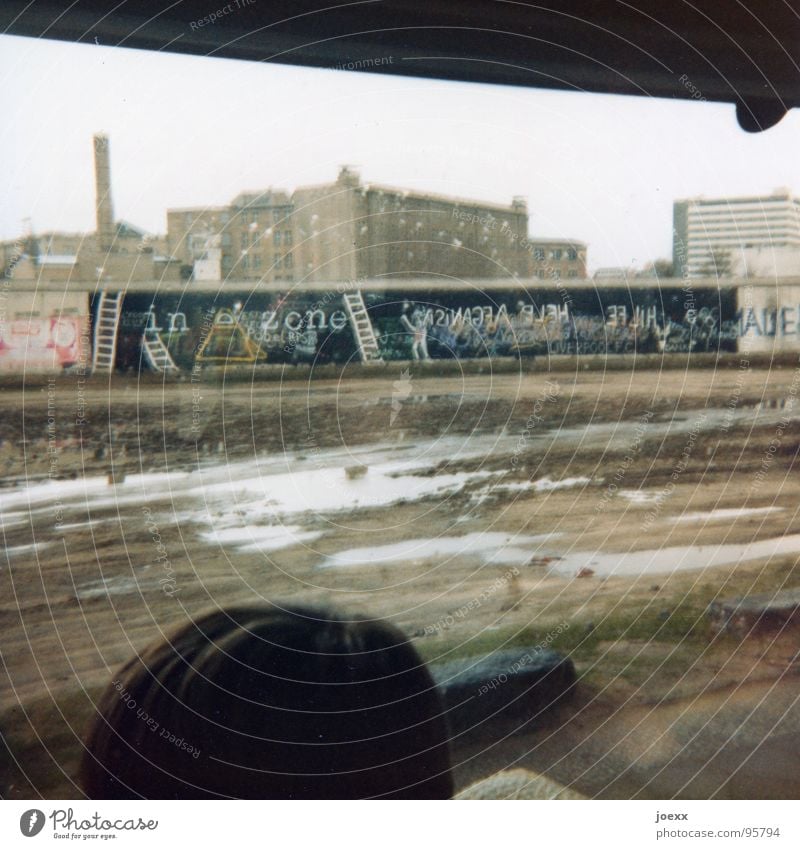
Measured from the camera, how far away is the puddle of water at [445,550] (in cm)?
106

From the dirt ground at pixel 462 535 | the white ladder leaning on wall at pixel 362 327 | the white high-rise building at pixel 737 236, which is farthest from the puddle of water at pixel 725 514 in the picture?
the white ladder leaning on wall at pixel 362 327

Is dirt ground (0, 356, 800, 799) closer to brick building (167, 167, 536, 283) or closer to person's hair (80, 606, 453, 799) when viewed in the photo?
person's hair (80, 606, 453, 799)

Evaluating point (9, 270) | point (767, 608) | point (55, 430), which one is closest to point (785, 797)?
point (767, 608)

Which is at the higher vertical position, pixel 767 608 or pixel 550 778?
pixel 767 608

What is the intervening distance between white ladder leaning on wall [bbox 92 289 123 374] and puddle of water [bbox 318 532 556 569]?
381 millimetres

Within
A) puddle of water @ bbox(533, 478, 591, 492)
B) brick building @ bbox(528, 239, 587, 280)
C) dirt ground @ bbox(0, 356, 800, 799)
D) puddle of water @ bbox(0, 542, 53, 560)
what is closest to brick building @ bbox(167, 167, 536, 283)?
brick building @ bbox(528, 239, 587, 280)

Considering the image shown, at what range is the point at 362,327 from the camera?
1051 mm

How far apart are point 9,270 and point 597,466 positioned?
81cm

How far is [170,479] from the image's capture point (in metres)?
1.02

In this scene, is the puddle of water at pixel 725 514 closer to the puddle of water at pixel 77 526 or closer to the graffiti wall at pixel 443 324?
the graffiti wall at pixel 443 324

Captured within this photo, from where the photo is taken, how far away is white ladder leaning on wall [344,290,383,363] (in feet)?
3.43

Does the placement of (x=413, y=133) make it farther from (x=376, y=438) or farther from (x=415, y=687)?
(x=415, y=687)

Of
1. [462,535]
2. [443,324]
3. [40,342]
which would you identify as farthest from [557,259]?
[40,342]

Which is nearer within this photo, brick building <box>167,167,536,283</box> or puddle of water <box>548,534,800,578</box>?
brick building <box>167,167,536,283</box>
